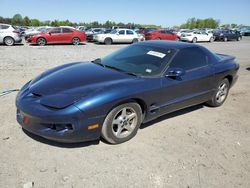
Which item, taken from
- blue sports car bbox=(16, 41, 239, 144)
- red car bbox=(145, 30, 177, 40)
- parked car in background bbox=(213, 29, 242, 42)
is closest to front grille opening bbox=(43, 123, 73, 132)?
blue sports car bbox=(16, 41, 239, 144)

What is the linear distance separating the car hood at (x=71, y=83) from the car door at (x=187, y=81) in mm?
734

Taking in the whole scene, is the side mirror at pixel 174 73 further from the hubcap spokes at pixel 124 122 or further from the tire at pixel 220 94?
the tire at pixel 220 94

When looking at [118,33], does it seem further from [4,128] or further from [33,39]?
[4,128]

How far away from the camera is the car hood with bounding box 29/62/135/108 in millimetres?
3232

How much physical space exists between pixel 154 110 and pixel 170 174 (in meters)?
A: 1.16

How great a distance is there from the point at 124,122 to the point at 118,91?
1.66ft

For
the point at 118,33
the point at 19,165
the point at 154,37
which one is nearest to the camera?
the point at 19,165

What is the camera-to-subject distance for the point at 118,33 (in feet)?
68.3

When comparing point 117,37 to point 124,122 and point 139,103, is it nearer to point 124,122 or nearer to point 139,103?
point 139,103

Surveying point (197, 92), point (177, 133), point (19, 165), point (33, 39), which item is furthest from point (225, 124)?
point (33, 39)

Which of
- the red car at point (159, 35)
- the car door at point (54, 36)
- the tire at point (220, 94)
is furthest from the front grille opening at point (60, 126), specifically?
the red car at point (159, 35)

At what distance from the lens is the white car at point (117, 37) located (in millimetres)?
20531

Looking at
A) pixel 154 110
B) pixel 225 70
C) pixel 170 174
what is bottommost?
pixel 170 174

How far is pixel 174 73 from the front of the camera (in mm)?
4008
